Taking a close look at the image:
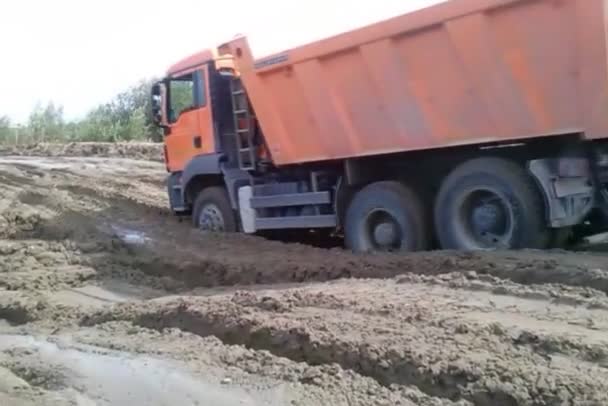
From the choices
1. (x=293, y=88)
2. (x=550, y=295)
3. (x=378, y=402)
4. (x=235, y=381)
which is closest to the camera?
(x=378, y=402)

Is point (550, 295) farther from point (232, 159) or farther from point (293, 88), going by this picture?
point (232, 159)

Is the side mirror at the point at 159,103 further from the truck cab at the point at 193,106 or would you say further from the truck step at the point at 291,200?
the truck step at the point at 291,200

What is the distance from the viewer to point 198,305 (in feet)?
19.5

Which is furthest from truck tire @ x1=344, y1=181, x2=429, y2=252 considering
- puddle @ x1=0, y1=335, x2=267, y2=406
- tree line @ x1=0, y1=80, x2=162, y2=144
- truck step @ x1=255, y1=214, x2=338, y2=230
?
tree line @ x1=0, y1=80, x2=162, y2=144

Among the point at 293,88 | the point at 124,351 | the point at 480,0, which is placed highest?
the point at 480,0

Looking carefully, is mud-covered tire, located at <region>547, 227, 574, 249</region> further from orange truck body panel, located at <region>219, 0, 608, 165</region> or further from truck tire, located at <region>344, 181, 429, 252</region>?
truck tire, located at <region>344, 181, 429, 252</region>

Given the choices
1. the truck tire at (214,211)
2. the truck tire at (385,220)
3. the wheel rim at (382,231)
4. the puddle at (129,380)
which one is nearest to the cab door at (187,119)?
the truck tire at (214,211)

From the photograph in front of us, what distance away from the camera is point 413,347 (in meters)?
4.31

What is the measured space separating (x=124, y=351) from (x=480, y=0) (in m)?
4.46

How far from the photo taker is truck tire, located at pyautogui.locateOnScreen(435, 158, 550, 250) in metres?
6.94

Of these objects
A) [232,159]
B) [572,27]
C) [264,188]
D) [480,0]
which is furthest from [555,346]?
[232,159]

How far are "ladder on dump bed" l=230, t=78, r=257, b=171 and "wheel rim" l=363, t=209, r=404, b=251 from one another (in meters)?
2.14

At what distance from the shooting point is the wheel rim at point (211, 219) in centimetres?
1072

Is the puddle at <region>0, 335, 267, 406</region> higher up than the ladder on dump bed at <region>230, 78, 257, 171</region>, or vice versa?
the ladder on dump bed at <region>230, 78, 257, 171</region>
